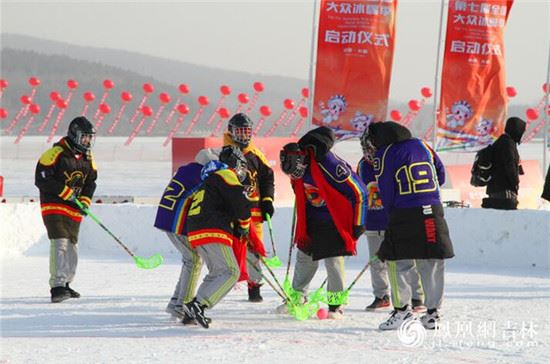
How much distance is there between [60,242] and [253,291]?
5.96 ft

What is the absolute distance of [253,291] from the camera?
29.9ft

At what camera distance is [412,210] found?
23.8 feet

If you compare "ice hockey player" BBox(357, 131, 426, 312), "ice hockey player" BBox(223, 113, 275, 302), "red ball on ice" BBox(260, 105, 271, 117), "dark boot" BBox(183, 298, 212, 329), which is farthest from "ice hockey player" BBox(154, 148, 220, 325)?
"red ball on ice" BBox(260, 105, 271, 117)

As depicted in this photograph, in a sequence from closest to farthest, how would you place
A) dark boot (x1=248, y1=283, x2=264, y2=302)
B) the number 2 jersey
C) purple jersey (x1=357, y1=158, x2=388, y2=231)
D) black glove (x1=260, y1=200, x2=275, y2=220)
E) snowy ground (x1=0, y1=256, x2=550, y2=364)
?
snowy ground (x1=0, y1=256, x2=550, y2=364), the number 2 jersey, purple jersey (x1=357, y1=158, x2=388, y2=231), black glove (x1=260, y1=200, x2=275, y2=220), dark boot (x1=248, y1=283, x2=264, y2=302)

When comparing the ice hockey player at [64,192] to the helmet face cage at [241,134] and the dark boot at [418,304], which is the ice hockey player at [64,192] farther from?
the dark boot at [418,304]

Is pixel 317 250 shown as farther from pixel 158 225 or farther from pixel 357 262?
pixel 357 262

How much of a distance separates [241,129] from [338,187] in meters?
1.08

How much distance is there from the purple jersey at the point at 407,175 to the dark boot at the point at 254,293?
2.07 m

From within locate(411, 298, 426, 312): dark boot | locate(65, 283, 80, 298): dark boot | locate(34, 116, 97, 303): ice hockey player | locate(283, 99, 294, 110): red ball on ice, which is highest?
locate(34, 116, 97, 303): ice hockey player

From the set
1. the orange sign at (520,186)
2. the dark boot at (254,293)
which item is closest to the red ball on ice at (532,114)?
the orange sign at (520,186)

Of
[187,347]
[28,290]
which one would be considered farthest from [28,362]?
[28,290]

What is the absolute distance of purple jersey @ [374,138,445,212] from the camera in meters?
7.25

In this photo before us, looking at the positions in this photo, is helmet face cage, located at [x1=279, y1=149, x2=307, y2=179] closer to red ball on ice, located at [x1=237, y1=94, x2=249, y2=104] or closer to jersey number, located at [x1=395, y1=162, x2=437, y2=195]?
jersey number, located at [x1=395, y1=162, x2=437, y2=195]

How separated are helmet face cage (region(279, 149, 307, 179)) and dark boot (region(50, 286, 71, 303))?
258 centimetres
